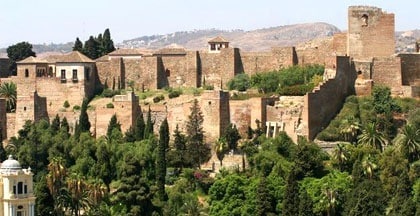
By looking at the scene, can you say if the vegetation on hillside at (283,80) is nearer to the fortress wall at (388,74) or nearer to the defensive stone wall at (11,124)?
the fortress wall at (388,74)

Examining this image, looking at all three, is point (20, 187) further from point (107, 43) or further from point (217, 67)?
point (107, 43)

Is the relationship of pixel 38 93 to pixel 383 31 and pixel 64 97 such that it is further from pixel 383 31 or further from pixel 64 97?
pixel 383 31

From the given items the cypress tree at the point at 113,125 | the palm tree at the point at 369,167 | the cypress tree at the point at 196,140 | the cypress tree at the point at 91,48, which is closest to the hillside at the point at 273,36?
the cypress tree at the point at 91,48

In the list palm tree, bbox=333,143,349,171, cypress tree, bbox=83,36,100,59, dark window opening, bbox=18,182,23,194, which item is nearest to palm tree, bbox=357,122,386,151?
palm tree, bbox=333,143,349,171

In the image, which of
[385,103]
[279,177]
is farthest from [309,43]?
[279,177]

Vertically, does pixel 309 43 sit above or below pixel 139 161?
above

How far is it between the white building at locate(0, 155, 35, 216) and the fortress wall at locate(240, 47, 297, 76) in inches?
612

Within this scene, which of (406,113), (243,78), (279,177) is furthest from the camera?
(243,78)

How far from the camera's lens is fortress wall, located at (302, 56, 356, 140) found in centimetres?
4934

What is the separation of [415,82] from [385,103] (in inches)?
103

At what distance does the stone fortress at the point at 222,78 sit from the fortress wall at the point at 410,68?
0.04m

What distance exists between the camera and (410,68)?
52312mm

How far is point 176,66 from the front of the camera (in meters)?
57.8

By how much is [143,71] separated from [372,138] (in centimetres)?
1334
